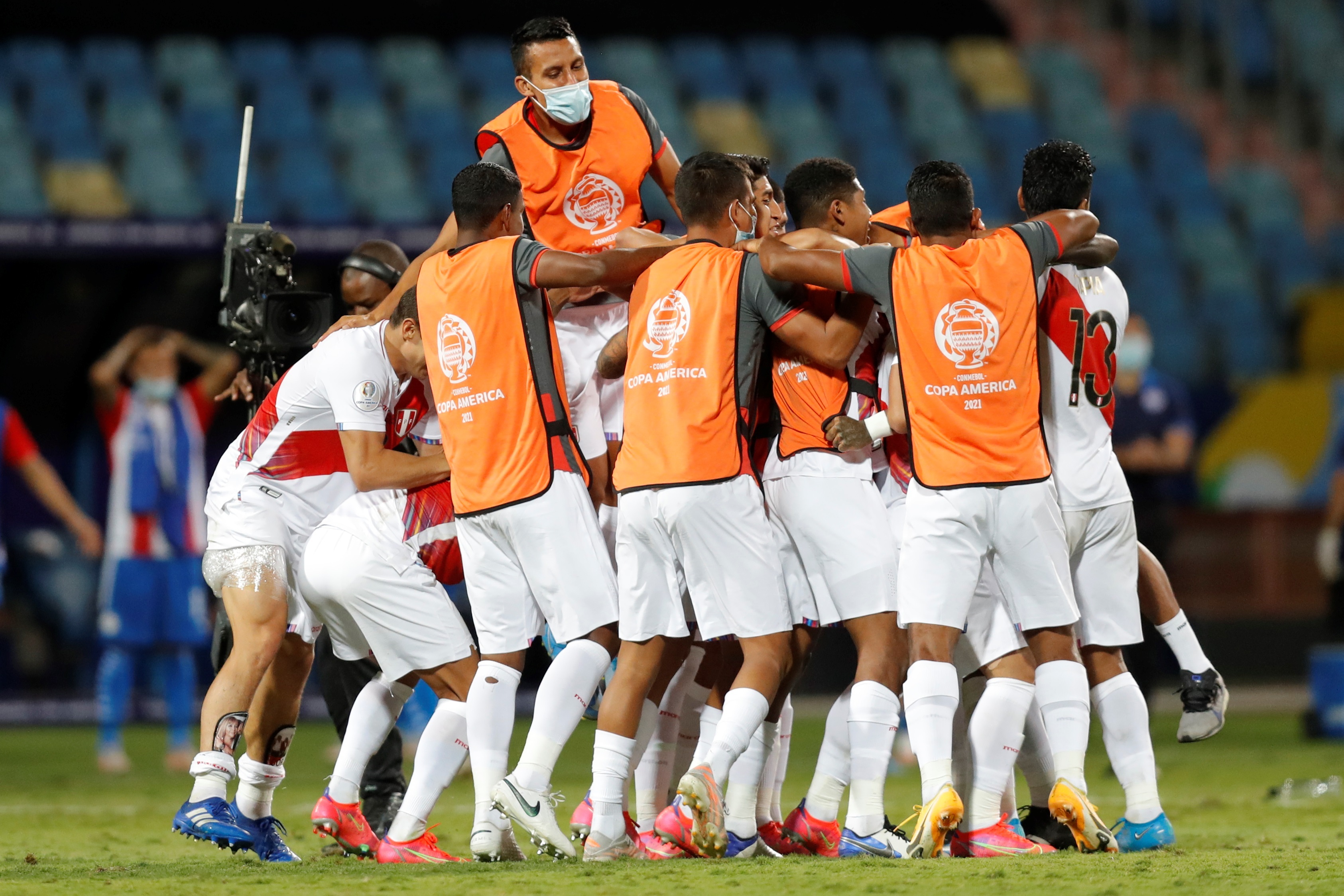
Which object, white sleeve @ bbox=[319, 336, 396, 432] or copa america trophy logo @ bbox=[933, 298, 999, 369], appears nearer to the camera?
copa america trophy logo @ bbox=[933, 298, 999, 369]

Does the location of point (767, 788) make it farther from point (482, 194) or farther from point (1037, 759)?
point (482, 194)

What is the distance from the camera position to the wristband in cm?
558

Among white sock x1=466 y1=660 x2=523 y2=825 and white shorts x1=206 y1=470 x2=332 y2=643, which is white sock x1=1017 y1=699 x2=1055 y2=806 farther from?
white shorts x1=206 y1=470 x2=332 y2=643

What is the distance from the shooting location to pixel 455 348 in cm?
569

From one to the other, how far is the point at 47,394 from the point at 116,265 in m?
1.23

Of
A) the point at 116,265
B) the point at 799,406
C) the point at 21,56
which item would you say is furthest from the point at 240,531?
the point at 21,56

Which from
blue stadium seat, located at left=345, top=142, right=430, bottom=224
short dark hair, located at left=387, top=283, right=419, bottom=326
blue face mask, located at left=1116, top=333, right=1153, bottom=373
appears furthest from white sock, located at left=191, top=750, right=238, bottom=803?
blue stadium seat, located at left=345, top=142, right=430, bottom=224

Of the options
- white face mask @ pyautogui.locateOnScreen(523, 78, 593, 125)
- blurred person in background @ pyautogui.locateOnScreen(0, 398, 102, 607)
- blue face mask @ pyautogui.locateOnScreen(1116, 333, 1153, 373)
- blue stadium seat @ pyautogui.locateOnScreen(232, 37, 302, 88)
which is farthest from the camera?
blue stadium seat @ pyautogui.locateOnScreen(232, 37, 302, 88)

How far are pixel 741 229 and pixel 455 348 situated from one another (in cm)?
105

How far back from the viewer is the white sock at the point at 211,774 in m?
5.71

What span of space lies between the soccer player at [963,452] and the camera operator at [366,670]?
2.21 m

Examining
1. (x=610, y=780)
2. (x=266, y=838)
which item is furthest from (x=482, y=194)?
(x=266, y=838)

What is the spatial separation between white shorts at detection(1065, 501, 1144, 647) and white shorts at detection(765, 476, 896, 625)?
659mm

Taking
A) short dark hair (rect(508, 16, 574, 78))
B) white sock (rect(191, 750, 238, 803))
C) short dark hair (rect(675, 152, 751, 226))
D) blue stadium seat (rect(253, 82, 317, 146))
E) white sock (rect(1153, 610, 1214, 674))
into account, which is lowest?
white sock (rect(191, 750, 238, 803))
